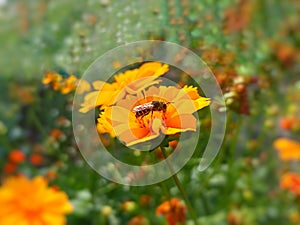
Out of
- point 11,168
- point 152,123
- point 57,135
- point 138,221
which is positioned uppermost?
point 11,168

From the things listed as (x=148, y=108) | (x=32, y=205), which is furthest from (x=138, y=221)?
(x=148, y=108)

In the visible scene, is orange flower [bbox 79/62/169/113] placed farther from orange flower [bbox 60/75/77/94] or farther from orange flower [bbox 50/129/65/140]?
orange flower [bbox 50/129/65/140]

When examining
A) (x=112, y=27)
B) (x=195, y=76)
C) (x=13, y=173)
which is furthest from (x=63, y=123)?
(x=13, y=173)

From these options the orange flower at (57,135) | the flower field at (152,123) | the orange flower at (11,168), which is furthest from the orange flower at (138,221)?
the orange flower at (11,168)

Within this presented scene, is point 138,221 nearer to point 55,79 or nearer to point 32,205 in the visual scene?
point 32,205

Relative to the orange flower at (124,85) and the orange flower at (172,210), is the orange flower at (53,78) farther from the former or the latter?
the orange flower at (172,210)
